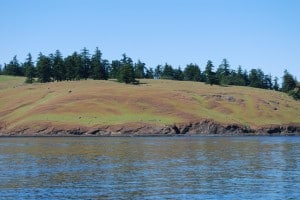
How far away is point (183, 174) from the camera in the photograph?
44.0m

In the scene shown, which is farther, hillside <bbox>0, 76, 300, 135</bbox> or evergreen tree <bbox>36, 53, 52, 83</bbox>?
evergreen tree <bbox>36, 53, 52, 83</bbox>

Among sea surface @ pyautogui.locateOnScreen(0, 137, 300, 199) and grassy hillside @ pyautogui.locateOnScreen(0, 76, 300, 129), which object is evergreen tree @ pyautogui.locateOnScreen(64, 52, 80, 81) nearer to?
grassy hillside @ pyautogui.locateOnScreen(0, 76, 300, 129)

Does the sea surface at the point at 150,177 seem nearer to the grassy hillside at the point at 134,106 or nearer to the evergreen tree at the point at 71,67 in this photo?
the grassy hillside at the point at 134,106

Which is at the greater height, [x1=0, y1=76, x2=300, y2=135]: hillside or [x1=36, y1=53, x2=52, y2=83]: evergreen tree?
[x1=36, y1=53, x2=52, y2=83]: evergreen tree

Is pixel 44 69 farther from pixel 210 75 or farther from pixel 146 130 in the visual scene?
pixel 146 130

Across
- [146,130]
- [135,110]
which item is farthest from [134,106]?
[146,130]

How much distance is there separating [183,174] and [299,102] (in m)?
139

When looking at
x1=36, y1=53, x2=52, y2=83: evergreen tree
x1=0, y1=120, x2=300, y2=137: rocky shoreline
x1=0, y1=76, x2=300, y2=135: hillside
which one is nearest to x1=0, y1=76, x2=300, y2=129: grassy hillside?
x1=0, y1=76, x2=300, y2=135: hillside

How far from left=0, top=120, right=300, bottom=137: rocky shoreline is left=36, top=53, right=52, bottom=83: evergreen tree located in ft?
222

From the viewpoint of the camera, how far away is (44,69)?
197 metres

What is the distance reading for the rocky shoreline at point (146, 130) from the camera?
124438mm

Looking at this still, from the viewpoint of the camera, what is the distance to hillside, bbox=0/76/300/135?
416 feet

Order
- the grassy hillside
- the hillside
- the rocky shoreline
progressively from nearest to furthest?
the rocky shoreline → the hillside → the grassy hillside

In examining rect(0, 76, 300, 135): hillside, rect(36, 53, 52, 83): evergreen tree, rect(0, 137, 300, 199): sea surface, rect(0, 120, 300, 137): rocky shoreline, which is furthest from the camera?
rect(36, 53, 52, 83): evergreen tree
